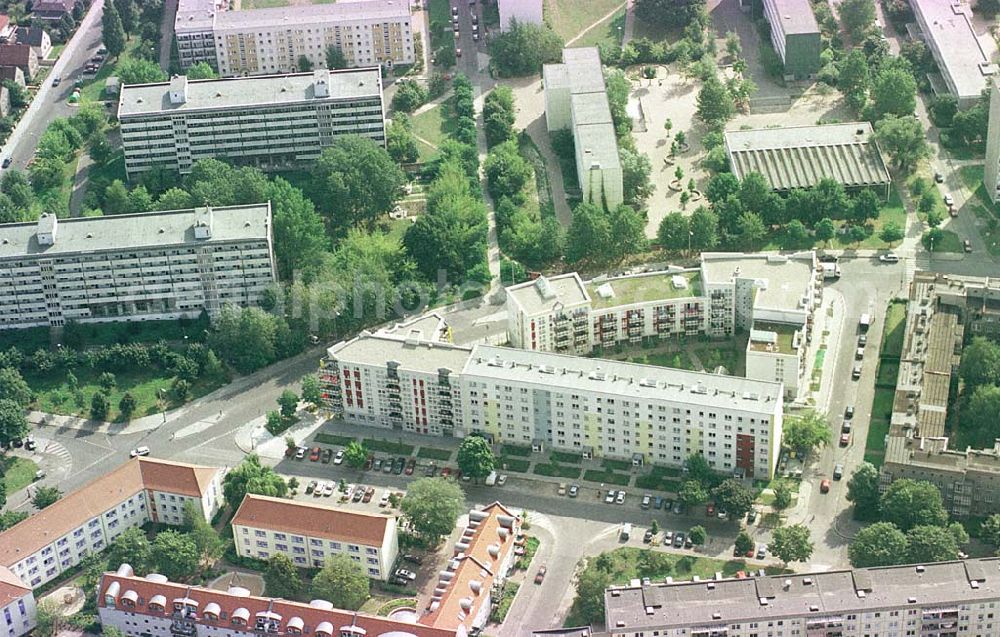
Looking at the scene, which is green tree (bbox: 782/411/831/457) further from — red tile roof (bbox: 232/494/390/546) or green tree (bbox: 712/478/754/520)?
red tile roof (bbox: 232/494/390/546)

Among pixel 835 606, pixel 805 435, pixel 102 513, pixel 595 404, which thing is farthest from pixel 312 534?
pixel 805 435

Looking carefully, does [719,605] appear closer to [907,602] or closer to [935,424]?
[907,602]

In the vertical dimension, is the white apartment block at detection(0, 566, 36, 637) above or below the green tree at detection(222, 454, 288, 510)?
below

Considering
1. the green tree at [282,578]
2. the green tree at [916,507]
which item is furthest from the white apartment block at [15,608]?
the green tree at [916,507]

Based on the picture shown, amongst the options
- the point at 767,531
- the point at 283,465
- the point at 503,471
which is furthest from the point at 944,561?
the point at 283,465

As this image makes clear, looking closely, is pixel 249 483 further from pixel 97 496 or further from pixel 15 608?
pixel 15 608

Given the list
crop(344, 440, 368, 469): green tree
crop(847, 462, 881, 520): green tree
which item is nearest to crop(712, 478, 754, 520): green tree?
crop(847, 462, 881, 520): green tree

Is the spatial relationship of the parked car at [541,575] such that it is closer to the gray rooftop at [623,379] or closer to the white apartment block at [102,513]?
the gray rooftop at [623,379]
